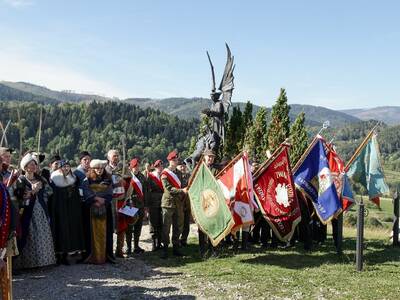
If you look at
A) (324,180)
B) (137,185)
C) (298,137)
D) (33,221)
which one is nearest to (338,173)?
(324,180)

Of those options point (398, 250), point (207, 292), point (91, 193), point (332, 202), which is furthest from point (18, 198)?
point (398, 250)

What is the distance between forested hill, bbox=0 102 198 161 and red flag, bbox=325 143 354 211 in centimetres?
9417

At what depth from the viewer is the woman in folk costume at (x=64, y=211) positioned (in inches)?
344

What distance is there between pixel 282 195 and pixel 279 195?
58 millimetres

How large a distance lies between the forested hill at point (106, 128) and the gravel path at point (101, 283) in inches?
3764

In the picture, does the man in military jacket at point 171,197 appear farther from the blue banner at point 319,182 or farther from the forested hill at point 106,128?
the forested hill at point 106,128

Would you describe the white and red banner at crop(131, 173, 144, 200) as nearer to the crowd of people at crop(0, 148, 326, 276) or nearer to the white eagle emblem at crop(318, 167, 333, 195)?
the crowd of people at crop(0, 148, 326, 276)

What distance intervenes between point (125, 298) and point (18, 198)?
248cm

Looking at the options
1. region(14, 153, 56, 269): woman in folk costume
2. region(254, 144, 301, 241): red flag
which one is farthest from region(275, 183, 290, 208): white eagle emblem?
region(14, 153, 56, 269): woman in folk costume

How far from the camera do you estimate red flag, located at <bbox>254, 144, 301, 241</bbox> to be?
9547 mm

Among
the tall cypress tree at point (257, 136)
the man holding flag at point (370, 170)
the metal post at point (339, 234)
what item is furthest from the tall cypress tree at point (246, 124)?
the metal post at point (339, 234)

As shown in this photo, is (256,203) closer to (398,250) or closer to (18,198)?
(398,250)

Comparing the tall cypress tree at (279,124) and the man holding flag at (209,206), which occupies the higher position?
the tall cypress tree at (279,124)

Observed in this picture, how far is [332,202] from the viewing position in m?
9.78
